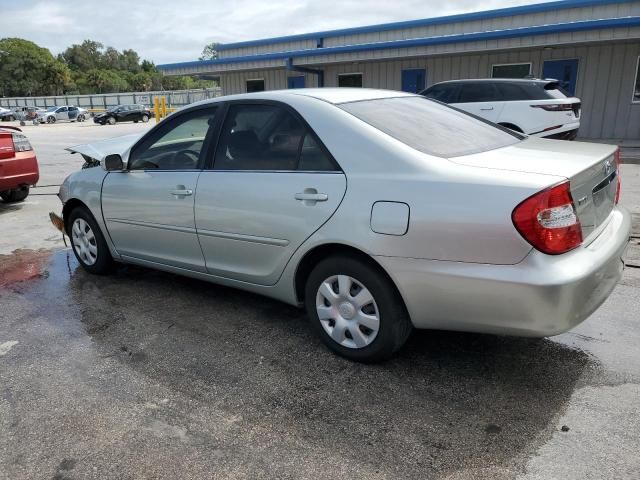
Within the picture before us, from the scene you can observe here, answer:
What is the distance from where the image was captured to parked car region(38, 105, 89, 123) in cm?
4519

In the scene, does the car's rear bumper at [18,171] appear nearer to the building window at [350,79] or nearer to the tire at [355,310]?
the tire at [355,310]

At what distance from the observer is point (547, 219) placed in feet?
8.04

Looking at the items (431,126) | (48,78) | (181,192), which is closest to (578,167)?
(431,126)

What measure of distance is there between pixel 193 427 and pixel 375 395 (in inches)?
37.6

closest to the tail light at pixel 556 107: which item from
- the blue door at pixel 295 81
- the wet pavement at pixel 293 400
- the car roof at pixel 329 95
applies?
the wet pavement at pixel 293 400

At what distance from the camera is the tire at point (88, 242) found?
15.6ft

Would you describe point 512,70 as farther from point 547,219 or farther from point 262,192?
point 547,219

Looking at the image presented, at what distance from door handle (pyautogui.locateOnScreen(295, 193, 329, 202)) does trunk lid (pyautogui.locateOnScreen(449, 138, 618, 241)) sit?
0.73 meters

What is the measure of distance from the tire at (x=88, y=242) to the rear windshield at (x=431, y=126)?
2.69 m

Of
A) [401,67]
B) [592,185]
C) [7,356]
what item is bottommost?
[7,356]

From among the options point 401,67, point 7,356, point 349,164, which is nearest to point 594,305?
point 349,164

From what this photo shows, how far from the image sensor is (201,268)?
3904 mm

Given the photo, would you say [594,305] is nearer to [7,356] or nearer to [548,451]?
[548,451]

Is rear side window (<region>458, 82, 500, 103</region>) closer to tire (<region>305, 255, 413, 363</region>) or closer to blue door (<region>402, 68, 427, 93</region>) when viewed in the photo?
blue door (<region>402, 68, 427, 93</region>)
